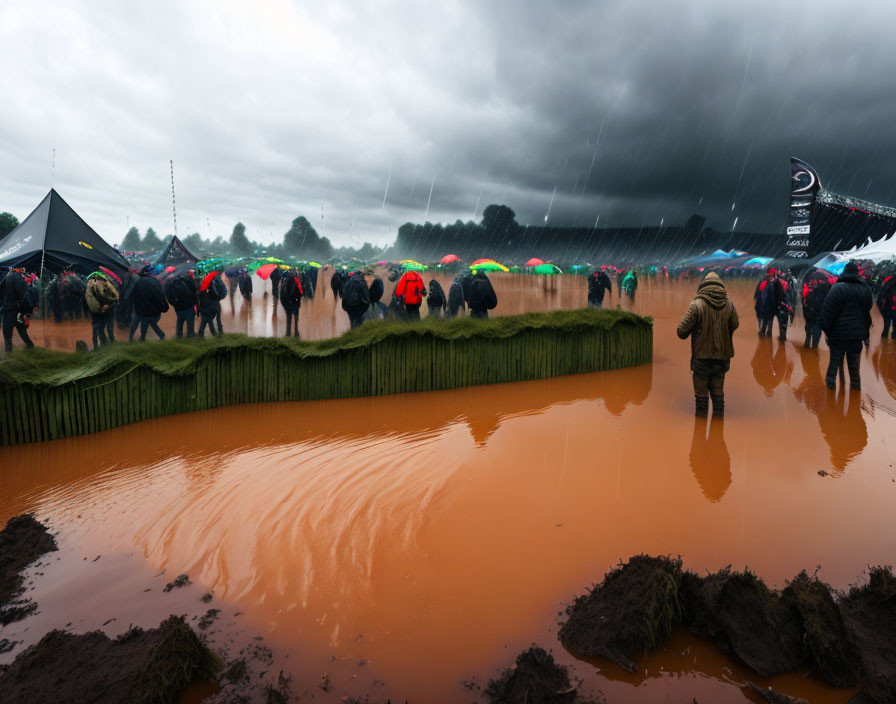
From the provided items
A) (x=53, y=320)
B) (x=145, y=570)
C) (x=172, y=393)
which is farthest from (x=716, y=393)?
(x=53, y=320)

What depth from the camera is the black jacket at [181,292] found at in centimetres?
1129

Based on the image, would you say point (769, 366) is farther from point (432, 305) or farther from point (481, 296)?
point (432, 305)

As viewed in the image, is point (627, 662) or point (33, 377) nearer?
point (627, 662)

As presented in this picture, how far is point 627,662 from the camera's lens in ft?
9.04

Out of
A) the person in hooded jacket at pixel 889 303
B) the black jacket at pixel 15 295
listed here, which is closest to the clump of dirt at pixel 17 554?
the black jacket at pixel 15 295

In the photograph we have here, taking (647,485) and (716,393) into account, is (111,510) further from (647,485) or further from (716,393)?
(716,393)

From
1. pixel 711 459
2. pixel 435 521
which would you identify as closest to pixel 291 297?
pixel 435 521

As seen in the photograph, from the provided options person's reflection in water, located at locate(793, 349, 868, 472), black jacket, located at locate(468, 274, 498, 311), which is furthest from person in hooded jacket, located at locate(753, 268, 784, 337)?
black jacket, located at locate(468, 274, 498, 311)

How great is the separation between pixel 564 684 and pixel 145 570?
3.08 meters

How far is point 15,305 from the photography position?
34.0 feet

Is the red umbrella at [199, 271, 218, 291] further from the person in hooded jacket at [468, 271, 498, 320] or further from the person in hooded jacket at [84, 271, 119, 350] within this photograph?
the person in hooded jacket at [468, 271, 498, 320]

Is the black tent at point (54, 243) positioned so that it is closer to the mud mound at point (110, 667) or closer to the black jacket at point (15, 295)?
the black jacket at point (15, 295)

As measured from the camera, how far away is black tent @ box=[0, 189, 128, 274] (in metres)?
14.8

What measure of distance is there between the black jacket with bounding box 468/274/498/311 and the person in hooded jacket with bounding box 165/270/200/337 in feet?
21.4
